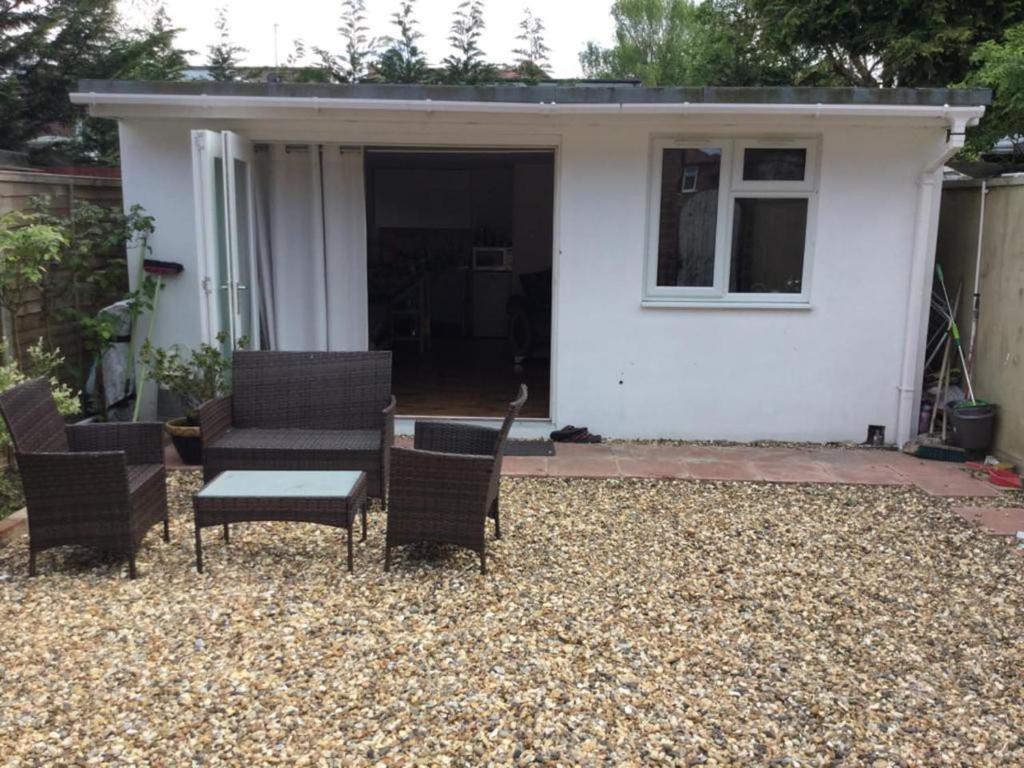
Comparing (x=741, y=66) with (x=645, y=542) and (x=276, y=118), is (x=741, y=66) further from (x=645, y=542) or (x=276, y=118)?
(x=645, y=542)

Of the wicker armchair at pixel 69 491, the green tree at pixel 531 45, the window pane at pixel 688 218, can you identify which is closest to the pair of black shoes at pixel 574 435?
the window pane at pixel 688 218

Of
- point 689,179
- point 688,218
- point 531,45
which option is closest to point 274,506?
point 688,218

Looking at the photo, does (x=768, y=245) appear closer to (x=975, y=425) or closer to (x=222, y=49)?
(x=975, y=425)

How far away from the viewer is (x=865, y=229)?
6293 millimetres

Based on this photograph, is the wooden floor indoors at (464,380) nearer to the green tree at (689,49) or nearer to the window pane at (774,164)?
the window pane at (774,164)

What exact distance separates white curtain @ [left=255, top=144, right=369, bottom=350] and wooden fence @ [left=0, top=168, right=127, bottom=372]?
3.97 feet

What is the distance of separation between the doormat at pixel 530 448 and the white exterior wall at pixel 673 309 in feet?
0.94

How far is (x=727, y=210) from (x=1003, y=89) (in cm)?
318

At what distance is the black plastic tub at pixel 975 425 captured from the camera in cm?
603

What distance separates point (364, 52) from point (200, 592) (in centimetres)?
1342

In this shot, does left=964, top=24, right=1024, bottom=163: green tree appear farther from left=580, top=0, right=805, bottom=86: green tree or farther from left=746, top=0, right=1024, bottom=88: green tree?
left=580, top=0, right=805, bottom=86: green tree

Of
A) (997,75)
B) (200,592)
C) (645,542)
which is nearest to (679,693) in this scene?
(645,542)

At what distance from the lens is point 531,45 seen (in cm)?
1638

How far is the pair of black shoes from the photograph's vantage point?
6527mm
